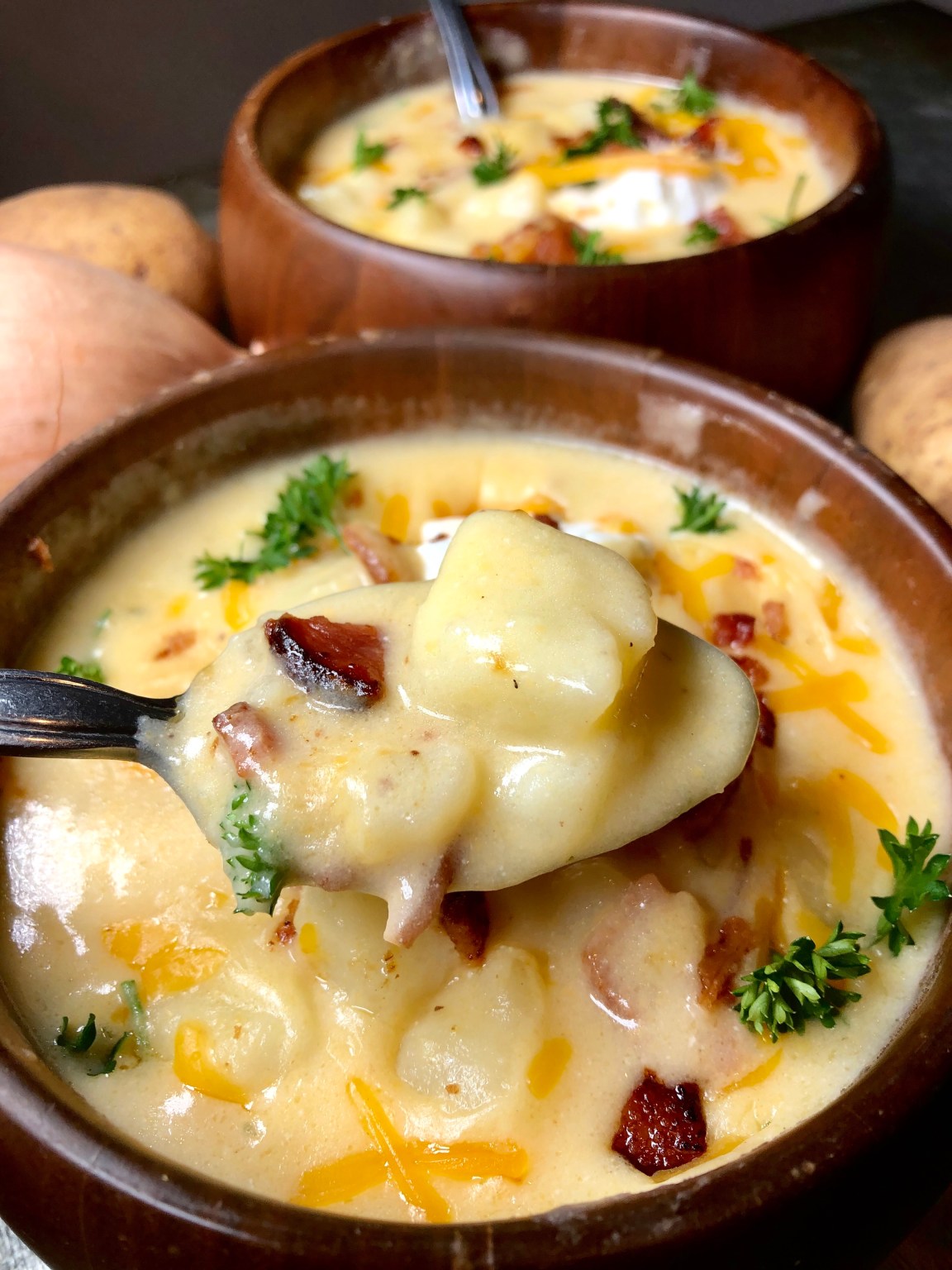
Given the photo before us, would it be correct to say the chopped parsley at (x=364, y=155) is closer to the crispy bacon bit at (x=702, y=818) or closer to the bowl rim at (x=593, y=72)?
the bowl rim at (x=593, y=72)

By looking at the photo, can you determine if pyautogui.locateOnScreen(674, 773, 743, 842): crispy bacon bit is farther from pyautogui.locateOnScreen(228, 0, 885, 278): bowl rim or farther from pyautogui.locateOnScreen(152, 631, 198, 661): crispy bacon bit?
pyautogui.locateOnScreen(228, 0, 885, 278): bowl rim

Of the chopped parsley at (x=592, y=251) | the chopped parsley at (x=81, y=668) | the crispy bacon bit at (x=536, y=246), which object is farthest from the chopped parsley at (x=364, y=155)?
the chopped parsley at (x=81, y=668)

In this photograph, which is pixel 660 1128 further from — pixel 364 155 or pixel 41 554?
pixel 364 155

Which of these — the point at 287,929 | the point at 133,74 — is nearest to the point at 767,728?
the point at 287,929

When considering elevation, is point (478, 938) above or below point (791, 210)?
below

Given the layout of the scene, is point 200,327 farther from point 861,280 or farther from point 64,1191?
point 64,1191
